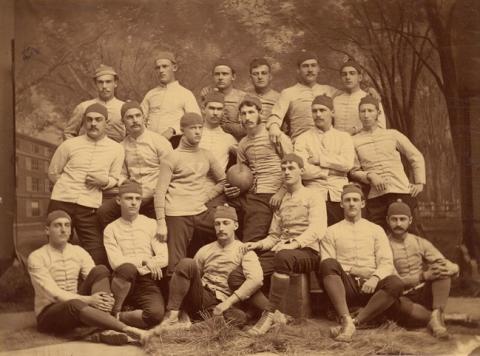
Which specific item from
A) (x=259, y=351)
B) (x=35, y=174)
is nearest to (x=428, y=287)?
(x=259, y=351)

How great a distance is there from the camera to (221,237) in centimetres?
661

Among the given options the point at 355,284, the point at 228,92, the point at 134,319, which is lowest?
the point at 134,319

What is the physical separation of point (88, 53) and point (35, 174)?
1166 millimetres

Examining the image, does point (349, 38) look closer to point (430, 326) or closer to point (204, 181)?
point (204, 181)

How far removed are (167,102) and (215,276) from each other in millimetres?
1589

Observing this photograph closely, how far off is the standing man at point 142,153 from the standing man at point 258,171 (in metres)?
0.65

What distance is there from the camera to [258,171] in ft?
22.3

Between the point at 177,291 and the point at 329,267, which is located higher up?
the point at 329,267

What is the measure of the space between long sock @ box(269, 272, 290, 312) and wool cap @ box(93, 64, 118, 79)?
2.29 metres

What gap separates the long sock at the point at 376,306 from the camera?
648cm

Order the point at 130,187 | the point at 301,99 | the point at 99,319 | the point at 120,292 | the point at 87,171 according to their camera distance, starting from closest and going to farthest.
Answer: the point at 99,319 → the point at 120,292 → the point at 130,187 → the point at 87,171 → the point at 301,99

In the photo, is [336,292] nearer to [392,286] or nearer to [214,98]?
[392,286]

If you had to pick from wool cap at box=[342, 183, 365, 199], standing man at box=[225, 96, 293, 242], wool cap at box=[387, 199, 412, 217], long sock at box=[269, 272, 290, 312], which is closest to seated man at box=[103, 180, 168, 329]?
standing man at box=[225, 96, 293, 242]

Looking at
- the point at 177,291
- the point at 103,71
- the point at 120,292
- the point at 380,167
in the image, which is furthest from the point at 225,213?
the point at 103,71
